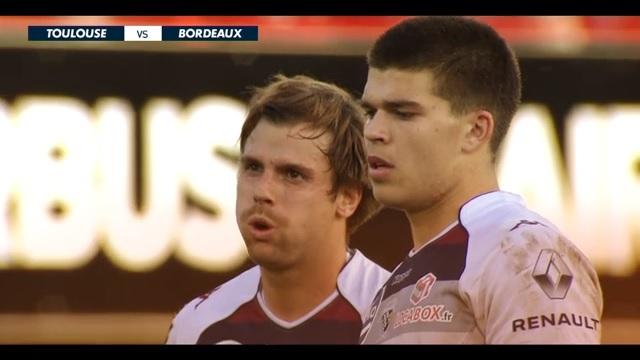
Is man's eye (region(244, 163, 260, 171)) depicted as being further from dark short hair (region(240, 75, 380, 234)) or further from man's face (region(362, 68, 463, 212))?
man's face (region(362, 68, 463, 212))

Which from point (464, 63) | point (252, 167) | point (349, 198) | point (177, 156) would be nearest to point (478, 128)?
point (464, 63)

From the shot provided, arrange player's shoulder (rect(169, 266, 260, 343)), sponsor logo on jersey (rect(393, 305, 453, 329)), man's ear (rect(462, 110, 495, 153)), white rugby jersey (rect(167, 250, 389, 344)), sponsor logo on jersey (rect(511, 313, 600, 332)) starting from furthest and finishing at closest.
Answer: player's shoulder (rect(169, 266, 260, 343))
white rugby jersey (rect(167, 250, 389, 344))
man's ear (rect(462, 110, 495, 153))
sponsor logo on jersey (rect(393, 305, 453, 329))
sponsor logo on jersey (rect(511, 313, 600, 332))

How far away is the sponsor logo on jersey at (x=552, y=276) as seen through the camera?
2.81 metres

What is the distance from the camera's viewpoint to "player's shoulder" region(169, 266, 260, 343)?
12.3 feet

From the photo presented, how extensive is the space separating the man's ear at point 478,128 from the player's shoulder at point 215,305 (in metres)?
0.92

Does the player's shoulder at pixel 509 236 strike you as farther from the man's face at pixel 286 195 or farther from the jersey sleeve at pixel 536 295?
the man's face at pixel 286 195

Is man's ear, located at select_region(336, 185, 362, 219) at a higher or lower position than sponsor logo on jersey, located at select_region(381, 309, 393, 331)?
higher

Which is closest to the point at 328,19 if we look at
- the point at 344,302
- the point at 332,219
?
the point at 332,219

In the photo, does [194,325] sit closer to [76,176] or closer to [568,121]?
[76,176]

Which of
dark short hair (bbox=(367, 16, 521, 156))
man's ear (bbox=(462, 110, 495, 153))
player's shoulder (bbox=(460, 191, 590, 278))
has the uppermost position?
dark short hair (bbox=(367, 16, 521, 156))

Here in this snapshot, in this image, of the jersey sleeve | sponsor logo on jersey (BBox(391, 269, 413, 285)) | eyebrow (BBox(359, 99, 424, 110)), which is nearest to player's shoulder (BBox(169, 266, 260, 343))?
sponsor logo on jersey (BBox(391, 269, 413, 285))

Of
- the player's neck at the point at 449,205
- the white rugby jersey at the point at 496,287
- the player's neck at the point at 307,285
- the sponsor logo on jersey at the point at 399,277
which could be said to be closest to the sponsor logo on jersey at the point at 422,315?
the white rugby jersey at the point at 496,287

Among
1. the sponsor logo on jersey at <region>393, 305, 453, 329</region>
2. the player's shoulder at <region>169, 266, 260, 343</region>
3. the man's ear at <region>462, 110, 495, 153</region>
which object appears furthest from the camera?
the player's shoulder at <region>169, 266, 260, 343</region>

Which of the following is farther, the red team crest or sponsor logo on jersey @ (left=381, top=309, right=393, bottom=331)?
sponsor logo on jersey @ (left=381, top=309, right=393, bottom=331)
